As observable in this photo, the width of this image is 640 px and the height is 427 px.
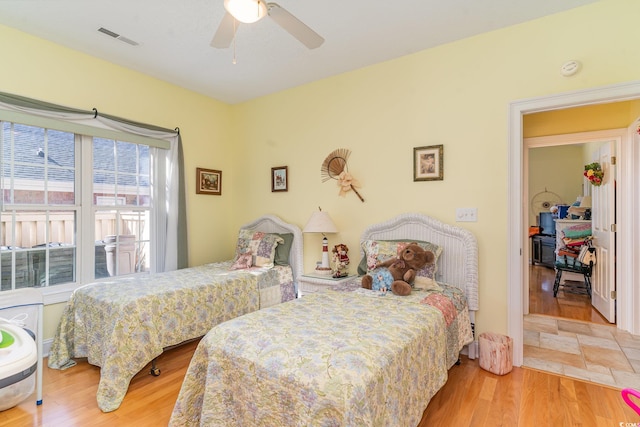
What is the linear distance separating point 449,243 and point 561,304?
2.66 meters

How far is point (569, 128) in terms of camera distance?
342 centimetres

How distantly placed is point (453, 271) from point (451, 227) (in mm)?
377

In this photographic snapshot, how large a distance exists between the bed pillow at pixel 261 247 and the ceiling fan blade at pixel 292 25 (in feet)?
7.17

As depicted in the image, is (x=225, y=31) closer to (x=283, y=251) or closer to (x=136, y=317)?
(x=136, y=317)

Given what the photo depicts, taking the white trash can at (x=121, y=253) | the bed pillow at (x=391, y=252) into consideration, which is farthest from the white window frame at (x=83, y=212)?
the bed pillow at (x=391, y=252)

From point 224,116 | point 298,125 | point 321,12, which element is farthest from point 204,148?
point 321,12

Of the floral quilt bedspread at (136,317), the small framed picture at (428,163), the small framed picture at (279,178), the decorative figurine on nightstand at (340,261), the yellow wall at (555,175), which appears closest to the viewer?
the floral quilt bedspread at (136,317)

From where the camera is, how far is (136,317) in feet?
7.54

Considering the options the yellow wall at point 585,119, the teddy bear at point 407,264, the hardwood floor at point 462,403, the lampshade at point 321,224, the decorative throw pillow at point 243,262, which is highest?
the yellow wall at point 585,119

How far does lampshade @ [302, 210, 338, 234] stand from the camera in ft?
10.8

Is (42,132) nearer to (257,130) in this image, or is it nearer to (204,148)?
(204,148)

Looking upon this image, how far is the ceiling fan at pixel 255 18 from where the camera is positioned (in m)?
1.61

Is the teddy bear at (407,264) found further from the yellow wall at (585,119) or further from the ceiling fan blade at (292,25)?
the yellow wall at (585,119)

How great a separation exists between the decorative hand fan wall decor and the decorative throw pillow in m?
1.20
